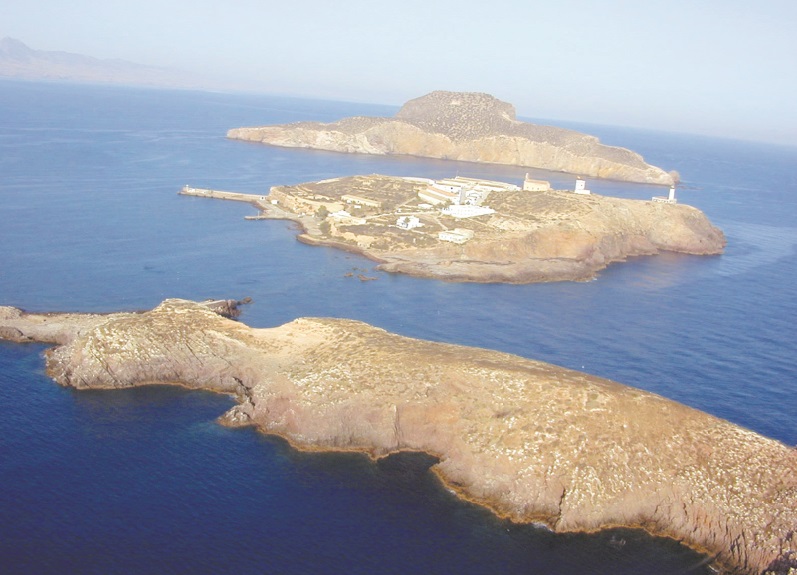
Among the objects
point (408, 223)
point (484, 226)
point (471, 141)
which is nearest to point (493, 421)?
point (484, 226)

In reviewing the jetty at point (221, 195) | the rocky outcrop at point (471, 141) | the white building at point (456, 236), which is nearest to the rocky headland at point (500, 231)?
the white building at point (456, 236)

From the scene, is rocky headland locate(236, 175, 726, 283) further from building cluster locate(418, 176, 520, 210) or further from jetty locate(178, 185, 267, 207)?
jetty locate(178, 185, 267, 207)

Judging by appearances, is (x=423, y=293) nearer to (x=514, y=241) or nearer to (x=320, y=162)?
(x=514, y=241)

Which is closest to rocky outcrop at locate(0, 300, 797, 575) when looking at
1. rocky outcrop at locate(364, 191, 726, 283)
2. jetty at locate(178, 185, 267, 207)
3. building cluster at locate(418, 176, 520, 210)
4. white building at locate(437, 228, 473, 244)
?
rocky outcrop at locate(364, 191, 726, 283)

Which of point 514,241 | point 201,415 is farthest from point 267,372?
point 514,241

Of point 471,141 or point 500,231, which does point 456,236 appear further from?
point 471,141

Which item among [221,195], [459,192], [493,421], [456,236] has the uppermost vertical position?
[459,192]
